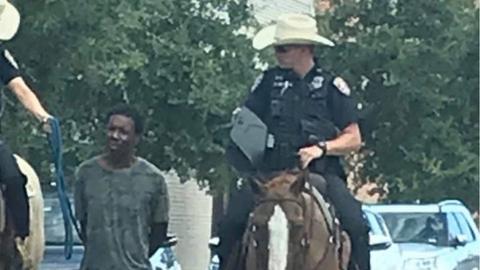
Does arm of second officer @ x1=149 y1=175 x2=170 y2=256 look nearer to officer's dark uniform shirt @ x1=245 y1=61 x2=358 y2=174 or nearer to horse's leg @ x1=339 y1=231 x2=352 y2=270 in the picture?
officer's dark uniform shirt @ x1=245 y1=61 x2=358 y2=174

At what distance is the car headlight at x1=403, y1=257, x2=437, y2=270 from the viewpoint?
2109 cm

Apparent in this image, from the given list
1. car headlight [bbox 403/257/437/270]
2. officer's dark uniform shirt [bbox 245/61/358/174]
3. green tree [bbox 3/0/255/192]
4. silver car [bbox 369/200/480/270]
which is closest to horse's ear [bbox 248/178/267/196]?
officer's dark uniform shirt [bbox 245/61/358/174]

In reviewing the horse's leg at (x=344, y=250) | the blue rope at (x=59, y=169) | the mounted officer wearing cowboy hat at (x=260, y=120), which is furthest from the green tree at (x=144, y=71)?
the horse's leg at (x=344, y=250)

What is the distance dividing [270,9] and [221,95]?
14117 millimetres

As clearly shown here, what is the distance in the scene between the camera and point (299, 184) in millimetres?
10250

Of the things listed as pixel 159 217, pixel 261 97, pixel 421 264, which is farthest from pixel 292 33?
pixel 421 264

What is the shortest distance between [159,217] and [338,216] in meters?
1.89

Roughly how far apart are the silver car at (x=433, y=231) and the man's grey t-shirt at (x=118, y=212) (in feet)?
33.0

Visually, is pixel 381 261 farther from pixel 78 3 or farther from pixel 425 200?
pixel 425 200

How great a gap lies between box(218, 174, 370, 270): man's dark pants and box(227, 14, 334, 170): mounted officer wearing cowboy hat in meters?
0.21

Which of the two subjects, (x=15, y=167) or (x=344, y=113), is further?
(x=344, y=113)

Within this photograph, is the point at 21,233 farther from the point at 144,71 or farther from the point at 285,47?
the point at 144,71

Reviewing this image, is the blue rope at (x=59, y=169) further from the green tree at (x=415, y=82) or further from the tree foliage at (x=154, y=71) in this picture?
the green tree at (x=415, y=82)

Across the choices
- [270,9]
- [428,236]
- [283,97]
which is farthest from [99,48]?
[270,9]
